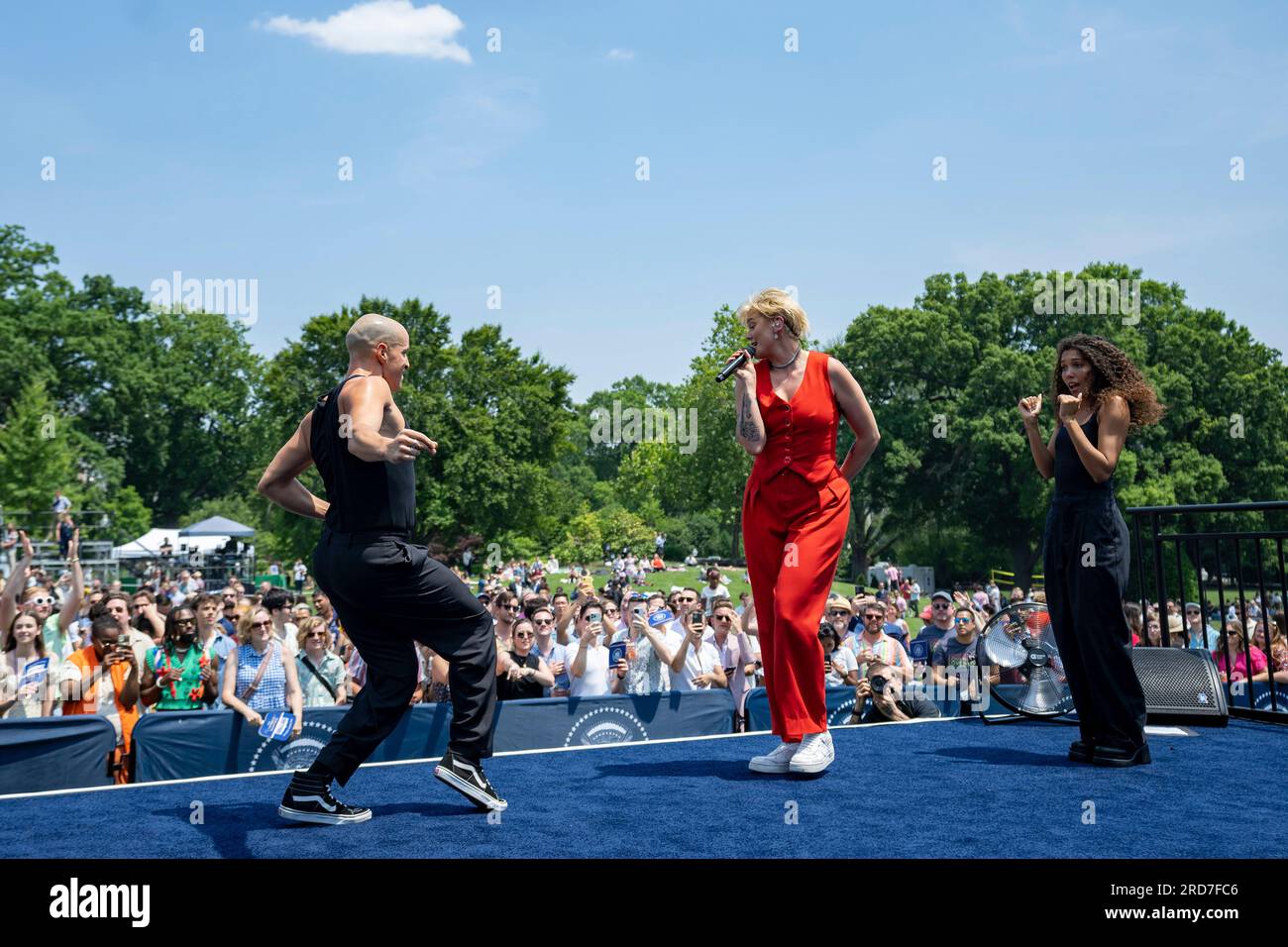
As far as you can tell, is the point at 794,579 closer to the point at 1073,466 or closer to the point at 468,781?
the point at 1073,466

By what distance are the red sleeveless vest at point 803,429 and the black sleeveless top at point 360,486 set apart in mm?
1585

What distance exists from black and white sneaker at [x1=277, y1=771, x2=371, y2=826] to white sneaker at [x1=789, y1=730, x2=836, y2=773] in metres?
1.79

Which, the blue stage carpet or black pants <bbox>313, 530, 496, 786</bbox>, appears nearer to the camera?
the blue stage carpet

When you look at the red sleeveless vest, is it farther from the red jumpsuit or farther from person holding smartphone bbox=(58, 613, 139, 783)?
person holding smartphone bbox=(58, 613, 139, 783)

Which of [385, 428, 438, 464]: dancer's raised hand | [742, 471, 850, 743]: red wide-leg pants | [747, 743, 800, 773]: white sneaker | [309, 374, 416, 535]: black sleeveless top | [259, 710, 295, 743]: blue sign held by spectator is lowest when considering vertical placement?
[259, 710, 295, 743]: blue sign held by spectator

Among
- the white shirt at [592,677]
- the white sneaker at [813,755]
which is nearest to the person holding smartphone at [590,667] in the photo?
the white shirt at [592,677]

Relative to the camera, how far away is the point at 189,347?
73.4 meters

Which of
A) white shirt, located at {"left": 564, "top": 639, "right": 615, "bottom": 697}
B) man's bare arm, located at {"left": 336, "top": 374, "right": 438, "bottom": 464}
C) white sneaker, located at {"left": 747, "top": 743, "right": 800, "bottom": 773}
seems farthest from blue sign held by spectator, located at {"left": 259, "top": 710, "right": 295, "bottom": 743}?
man's bare arm, located at {"left": 336, "top": 374, "right": 438, "bottom": 464}

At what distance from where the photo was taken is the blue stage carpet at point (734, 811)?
3.35 m

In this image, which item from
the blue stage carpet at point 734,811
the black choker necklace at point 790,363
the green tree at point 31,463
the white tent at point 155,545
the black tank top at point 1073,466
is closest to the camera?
the blue stage carpet at point 734,811

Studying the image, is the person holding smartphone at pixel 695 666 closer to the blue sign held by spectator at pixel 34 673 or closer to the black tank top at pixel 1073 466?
the black tank top at pixel 1073 466

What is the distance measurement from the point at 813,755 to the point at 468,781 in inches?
58.5

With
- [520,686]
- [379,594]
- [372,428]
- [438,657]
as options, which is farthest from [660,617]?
[372,428]

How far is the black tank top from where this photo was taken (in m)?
4.97
